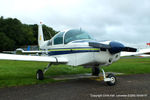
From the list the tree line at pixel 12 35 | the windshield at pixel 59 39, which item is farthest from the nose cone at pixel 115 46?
the tree line at pixel 12 35

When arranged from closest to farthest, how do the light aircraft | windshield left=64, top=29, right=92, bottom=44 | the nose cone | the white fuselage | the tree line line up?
the nose cone < the light aircraft < the white fuselage < windshield left=64, top=29, right=92, bottom=44 < the tree line

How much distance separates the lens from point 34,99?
4461 mm

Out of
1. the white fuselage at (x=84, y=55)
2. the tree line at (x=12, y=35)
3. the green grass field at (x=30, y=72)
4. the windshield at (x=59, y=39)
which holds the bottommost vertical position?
the green grass field at (x=30, y=72)

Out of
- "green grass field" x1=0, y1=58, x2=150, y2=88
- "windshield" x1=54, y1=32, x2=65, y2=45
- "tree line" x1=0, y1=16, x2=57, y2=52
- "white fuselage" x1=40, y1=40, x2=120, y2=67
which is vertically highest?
"tree line" x1=0, y1=16, x2=57, y2=52

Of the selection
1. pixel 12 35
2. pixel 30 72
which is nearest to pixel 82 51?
pixel 30 72

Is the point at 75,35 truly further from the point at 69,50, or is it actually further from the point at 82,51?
the point at 82,51

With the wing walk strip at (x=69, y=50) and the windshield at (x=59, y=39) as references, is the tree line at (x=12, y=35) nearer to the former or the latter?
the wing walk strip at (x=69, y=50)

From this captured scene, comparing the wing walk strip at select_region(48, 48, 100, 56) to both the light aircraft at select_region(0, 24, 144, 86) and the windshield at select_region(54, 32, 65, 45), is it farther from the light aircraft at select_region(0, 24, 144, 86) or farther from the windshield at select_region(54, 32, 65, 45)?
the windshield at select_region(54, 32, 65, 45)

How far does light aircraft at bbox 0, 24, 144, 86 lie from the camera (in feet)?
19.8

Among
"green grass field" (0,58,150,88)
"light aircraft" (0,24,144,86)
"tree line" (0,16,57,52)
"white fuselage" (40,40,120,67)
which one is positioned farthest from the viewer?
"tree line" (0,16,57,52)

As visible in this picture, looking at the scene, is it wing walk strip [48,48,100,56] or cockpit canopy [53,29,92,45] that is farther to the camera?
cockpit canopy [53,29,92,45]

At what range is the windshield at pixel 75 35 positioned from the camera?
287 inches

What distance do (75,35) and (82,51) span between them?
1.14 meters

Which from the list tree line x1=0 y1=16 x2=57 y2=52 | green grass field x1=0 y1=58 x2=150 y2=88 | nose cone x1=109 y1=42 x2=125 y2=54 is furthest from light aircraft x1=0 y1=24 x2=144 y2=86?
tree line x1=0 y1=16 x2=57 y2=52
